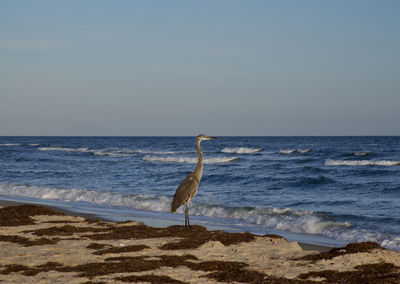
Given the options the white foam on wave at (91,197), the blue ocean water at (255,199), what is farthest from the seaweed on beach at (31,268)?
the white foam on wave at (91,197)

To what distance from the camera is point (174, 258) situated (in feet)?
26.7

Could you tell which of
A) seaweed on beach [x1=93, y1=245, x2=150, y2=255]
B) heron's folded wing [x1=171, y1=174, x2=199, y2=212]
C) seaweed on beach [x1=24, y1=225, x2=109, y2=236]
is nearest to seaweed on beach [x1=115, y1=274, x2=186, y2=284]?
seaweed on beach [x1=93, y1=245, x2=150, y2=255]

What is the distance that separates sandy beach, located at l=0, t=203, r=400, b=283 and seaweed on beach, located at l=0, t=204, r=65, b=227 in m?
1.03

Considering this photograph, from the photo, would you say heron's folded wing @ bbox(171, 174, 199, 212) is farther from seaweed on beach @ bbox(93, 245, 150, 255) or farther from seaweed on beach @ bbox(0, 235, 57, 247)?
seaweed on beach @ bbox(0, 235, 57, 247)

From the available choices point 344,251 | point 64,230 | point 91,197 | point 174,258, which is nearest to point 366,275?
point 344,251

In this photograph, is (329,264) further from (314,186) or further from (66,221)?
(314,186)

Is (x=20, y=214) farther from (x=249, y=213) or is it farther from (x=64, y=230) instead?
(x=249, y=213)

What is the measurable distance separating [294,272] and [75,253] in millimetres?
3569

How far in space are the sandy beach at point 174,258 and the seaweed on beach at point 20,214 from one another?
3.39 feet

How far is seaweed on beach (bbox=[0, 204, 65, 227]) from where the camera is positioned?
12.1m

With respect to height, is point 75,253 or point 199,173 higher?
point 199,173

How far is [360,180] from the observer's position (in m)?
24.8

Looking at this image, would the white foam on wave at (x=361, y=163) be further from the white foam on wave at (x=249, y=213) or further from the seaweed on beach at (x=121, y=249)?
the seaweed on beach at (x=121, y=249)

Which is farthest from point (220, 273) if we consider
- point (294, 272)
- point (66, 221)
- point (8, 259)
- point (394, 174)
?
point (394, 174)
